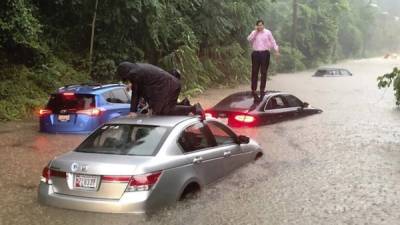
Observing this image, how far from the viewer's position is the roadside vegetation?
16953 millimetres

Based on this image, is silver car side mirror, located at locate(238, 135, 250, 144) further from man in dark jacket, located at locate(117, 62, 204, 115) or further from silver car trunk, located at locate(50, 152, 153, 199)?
silver car trunk, located at locate(50, 152, 153, 199)

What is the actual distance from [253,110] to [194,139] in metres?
5.80

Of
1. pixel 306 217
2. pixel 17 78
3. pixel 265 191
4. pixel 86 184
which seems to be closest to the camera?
pixel 86 184

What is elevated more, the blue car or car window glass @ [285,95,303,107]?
the blue car

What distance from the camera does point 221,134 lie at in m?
8.61

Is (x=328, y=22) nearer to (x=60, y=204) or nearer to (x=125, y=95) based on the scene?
(x=125, y=95)

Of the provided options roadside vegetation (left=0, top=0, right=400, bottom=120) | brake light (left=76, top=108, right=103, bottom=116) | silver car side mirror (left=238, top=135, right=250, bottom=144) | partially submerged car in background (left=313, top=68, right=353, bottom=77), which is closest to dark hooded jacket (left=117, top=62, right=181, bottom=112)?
silver car side mirror (left=238, top=135, right=250, bottom=144)

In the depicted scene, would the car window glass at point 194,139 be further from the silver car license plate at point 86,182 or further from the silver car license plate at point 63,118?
the silver car license plate at point 63,118

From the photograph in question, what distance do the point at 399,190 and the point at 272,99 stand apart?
19.2ft

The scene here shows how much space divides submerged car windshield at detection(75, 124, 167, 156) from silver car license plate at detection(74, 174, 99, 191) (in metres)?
0.52

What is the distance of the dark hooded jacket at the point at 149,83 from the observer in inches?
348

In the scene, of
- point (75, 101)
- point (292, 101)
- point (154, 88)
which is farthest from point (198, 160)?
point (292, 101)

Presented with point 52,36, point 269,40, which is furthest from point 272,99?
point 52,36

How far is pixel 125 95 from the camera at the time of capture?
42.8 feet
